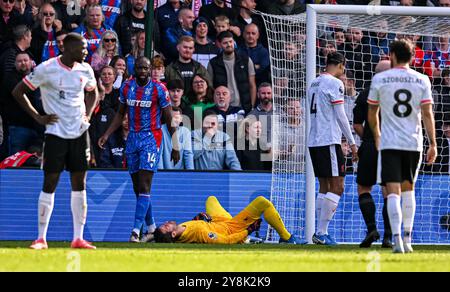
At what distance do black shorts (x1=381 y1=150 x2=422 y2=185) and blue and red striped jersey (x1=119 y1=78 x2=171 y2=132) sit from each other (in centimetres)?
429

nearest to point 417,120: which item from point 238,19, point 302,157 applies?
point 302,157

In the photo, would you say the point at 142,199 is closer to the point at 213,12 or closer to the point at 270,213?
the point at 270,213

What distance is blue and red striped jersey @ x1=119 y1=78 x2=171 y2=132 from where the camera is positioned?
46.9ft

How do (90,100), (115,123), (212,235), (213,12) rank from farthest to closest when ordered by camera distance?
(213,12), (115,123), (212,235), (90,100)

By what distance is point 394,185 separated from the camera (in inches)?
420

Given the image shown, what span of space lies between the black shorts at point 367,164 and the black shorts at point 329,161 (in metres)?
0.48

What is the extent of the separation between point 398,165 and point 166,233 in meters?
3.80

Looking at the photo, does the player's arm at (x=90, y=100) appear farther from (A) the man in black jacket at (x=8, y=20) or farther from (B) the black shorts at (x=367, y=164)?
(A) the man in black jacket at (x=8, y=20)

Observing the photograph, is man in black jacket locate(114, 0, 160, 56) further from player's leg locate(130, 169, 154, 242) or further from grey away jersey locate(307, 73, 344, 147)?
grey away jersey locate(307, 73, 344, 147)

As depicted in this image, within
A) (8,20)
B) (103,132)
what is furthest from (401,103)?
(8,20)

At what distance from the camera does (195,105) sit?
16.3 m

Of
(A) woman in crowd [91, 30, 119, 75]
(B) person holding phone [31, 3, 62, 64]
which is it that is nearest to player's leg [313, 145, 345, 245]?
(A) woman in crowd [91, 30, 119, 75]

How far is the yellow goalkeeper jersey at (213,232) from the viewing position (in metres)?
13.6

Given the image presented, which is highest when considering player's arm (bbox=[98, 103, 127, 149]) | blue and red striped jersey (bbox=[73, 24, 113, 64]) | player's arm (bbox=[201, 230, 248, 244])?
blue and red striped jersey (bbox=[73, 24, 113, 64])
